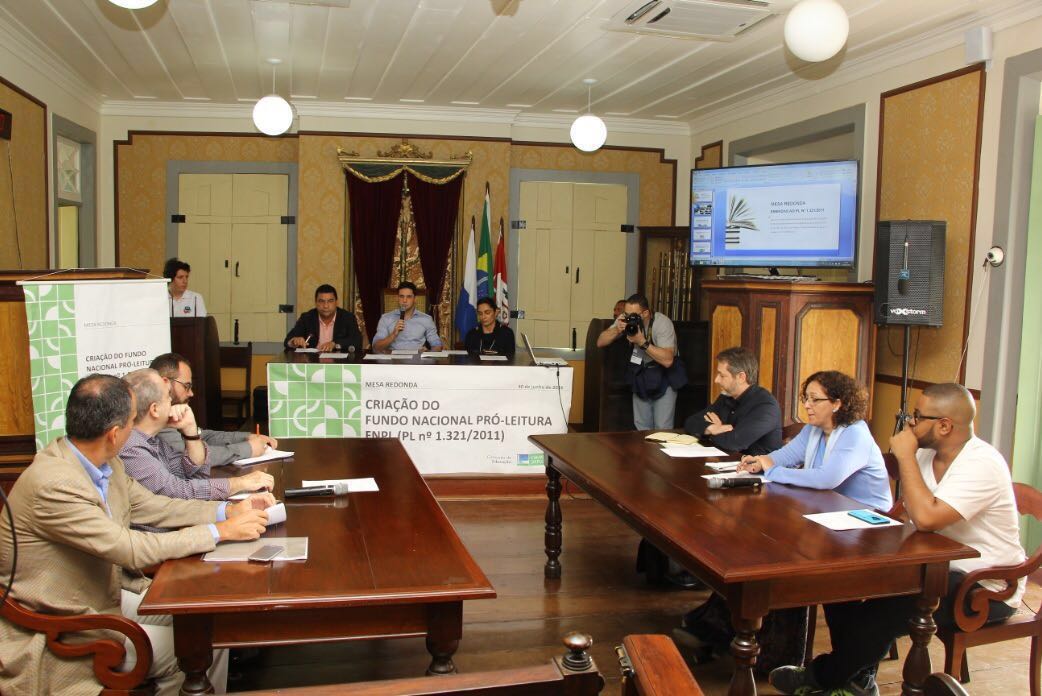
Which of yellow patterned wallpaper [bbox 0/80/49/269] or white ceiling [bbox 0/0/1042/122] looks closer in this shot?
white ceiling [bbox 0/0/1042/122]

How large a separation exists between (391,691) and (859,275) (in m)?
5.42

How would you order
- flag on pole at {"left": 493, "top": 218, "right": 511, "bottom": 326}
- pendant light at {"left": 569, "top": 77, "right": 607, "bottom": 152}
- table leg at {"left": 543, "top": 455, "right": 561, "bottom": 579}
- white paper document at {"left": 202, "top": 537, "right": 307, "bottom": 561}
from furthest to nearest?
flag on pole at {"left": 493, "top": 218, "right": 511, "bottom": 326} < pendant light at {"left": 569, "top": 77, "right": 607, "bottom": 152} < table leg at {"left": 543, "top": 455, "right": 561, "bottom": 579} < white paper document at {"left": 202, "top": 537, "right": 307, "bottom": 561}

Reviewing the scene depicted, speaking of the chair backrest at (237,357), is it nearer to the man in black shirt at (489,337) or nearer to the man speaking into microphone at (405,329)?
the man speaking into microphone at (405,329)

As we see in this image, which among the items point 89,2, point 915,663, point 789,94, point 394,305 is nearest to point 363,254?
point 394,305

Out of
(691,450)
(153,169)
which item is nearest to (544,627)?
(691,450)

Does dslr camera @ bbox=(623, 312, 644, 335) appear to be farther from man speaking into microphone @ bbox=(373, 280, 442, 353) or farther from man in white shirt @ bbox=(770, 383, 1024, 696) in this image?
man in white shirt @ bbox=(770, 383, 1024, 696)

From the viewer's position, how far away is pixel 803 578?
2.53 meters

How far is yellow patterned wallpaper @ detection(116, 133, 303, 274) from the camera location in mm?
8086

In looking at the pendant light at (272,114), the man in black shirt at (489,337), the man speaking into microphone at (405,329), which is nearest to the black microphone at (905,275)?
the man in black shirt at (489,337)

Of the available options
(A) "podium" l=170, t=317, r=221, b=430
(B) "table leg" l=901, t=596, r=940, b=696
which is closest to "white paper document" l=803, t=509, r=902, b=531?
(B) "table leg" l=901, t=596, r=940, b=696

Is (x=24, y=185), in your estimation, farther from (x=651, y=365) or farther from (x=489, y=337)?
(x=651, y=365)

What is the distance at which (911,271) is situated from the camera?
4.93m

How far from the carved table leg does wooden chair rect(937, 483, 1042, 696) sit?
2.68ft

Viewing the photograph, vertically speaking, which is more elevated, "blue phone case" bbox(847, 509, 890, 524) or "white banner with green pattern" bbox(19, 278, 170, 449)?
"white banner with green pattern" bbox(19, 278, 170, 449)
